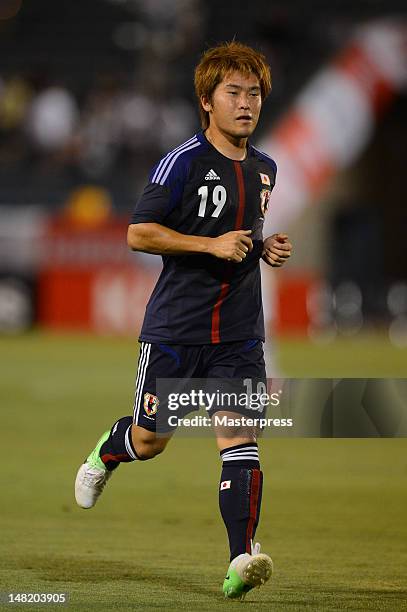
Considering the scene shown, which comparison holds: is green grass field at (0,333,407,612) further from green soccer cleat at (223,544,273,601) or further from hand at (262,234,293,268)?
hand at (262,234,293,268)

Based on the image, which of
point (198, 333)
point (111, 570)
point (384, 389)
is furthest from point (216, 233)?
point (111, 570)

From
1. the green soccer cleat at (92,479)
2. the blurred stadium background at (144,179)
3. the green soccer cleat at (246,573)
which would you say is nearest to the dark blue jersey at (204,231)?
the green soccer cleat at (92,479)

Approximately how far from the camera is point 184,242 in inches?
239

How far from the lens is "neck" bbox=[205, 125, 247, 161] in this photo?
20.7 ft

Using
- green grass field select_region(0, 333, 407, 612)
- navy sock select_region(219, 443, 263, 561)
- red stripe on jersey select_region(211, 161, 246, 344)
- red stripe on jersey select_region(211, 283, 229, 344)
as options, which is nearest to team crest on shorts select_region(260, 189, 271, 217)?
red stripe on jersey select_region(211, 161, 246, 344)

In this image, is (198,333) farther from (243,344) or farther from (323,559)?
(323,559)

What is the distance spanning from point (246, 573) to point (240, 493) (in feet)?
1.37

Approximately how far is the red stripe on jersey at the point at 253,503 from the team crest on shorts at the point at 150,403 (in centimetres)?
56

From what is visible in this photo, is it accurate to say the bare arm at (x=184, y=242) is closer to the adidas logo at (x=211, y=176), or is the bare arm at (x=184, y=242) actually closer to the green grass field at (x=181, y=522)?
the adidas logo at (x=211, y=176)

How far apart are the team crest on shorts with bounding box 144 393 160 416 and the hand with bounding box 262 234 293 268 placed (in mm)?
816

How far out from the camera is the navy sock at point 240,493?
6.00 m

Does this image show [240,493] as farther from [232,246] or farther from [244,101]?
[244,101]

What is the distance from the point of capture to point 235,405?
20.1ft

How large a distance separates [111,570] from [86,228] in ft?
62.6
